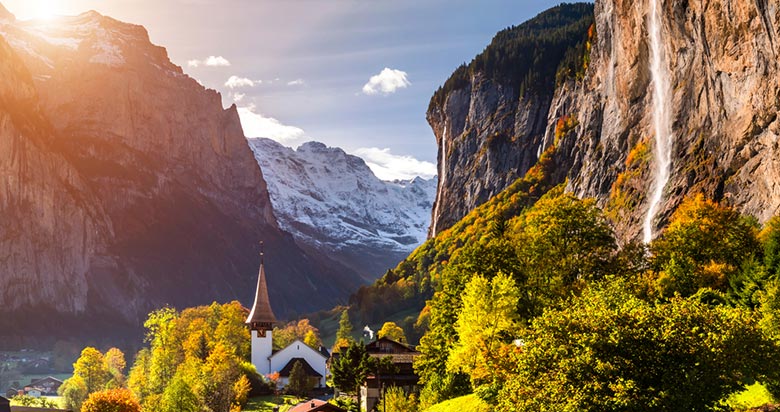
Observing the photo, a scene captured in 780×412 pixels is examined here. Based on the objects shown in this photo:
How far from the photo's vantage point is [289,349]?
136750mm

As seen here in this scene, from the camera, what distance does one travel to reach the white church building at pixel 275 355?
134m

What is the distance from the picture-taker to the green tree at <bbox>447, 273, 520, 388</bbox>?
57.9 metres

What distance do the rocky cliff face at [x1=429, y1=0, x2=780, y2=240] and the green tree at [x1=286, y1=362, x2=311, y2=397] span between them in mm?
51451

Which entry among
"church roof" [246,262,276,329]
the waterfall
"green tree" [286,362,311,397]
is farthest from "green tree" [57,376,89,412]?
the waterfall

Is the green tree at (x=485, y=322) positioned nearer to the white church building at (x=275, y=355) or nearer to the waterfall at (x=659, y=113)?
the waterfall at (x=659, y=113)

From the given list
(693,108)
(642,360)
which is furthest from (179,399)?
(693,108)

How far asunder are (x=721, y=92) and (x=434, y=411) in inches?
2456

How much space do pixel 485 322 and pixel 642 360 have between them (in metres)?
22.6

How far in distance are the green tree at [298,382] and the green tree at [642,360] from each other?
272ft

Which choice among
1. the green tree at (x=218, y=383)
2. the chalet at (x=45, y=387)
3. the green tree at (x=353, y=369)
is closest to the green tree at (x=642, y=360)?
the green tree at (x=353, y=369)

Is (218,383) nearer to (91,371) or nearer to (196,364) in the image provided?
(196,364)

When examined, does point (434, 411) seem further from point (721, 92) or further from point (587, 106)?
point (587, 106)

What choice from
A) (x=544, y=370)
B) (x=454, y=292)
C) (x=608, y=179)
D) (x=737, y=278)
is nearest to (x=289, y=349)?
(x=608, y=179)

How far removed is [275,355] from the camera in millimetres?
136125
